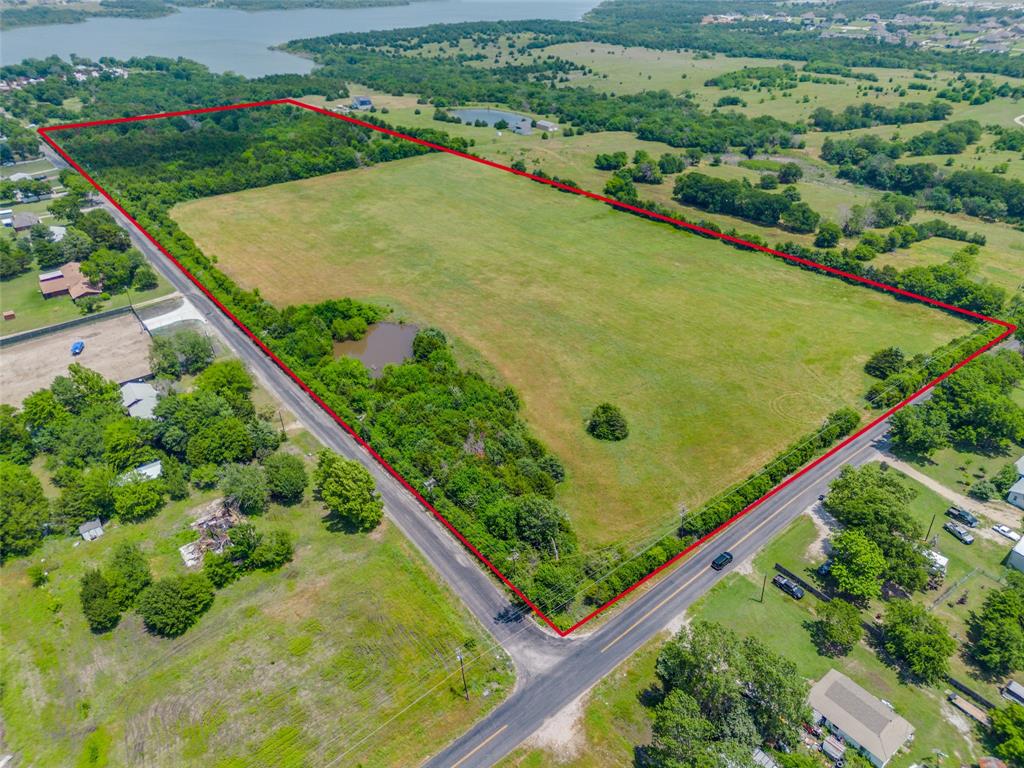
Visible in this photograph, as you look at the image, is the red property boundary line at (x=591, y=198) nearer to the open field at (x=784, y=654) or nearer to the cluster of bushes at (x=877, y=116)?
the open field at (x=784, y=654)

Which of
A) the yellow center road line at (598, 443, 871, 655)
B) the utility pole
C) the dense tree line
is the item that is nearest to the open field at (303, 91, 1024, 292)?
the yellow center road line at (598, 443, 871, 655)

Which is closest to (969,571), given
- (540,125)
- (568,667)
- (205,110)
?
(568,667)

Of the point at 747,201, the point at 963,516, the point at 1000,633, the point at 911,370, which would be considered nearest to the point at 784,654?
the point at 1000,633

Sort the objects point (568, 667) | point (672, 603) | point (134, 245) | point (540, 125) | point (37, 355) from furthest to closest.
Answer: point (540, 125), point (134, 245), point (37, 355), point (672, 603), point (568, 667)

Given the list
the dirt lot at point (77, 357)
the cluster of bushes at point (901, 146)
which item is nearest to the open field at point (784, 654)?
the dirt lot at point (77, 357)

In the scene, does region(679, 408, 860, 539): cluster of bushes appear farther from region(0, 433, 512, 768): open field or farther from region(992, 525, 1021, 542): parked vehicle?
region(0, 433, 512, 768): open field

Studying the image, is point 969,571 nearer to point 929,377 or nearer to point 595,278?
point 929,377
